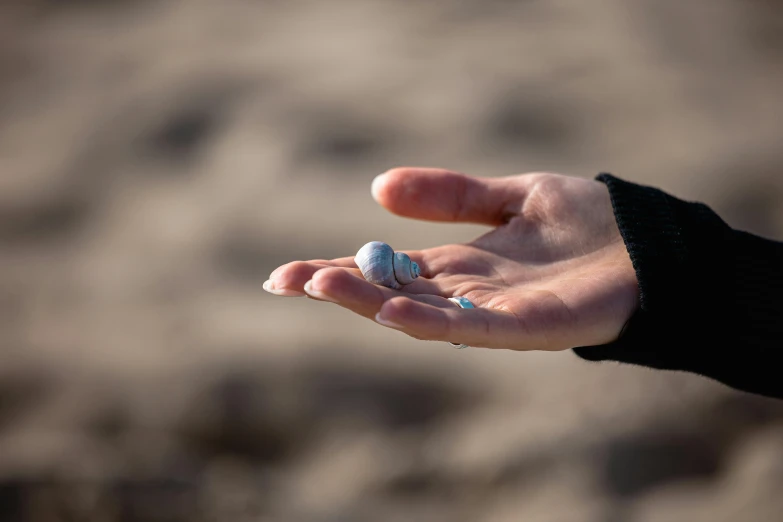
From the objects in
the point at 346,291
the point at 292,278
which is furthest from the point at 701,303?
the point at 292,278

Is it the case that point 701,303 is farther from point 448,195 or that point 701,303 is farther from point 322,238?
point 322,238

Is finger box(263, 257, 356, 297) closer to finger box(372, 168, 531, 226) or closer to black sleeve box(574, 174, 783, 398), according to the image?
finger box(372, 168, 531, 226)

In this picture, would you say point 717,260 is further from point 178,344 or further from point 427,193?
point 178,344

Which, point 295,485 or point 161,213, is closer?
point 295,485

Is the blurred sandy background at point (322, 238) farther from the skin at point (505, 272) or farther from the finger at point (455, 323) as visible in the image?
the finger at point (455, 323)

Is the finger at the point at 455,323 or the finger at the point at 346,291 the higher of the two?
the finger at the point at 346,291

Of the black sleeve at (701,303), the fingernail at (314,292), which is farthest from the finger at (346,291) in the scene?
the black sleeve at (701,303)

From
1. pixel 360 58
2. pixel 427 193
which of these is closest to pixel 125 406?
pixel 427 193
